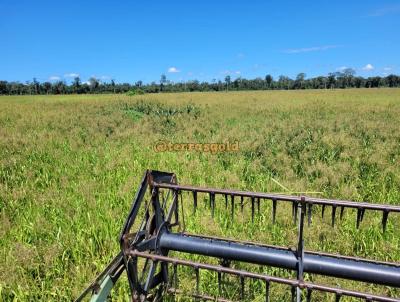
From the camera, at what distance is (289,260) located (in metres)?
1.88

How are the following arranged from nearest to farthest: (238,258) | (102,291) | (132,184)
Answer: (102,291), (238,258), (132,184)

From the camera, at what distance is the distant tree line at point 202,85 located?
3661 inches

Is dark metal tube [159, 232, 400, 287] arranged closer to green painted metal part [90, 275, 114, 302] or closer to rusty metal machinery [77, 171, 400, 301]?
rusty metal machinery [77, 171, 400, 301]

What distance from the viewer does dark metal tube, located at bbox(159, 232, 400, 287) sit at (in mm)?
1724

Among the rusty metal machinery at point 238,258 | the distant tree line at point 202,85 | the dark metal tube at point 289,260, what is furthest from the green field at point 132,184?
the distant tree line at point 202,85

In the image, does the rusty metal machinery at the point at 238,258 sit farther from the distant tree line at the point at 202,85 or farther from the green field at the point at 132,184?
the distant tree line at the point at 202,85

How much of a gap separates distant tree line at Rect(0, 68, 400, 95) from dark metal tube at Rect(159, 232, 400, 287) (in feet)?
277

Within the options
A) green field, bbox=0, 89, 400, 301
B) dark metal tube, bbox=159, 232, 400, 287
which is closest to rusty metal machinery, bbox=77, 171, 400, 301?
dark metal tube, bbox=159, 232, 400, 287

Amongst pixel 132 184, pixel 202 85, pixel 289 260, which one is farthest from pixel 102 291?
pixel 202 85

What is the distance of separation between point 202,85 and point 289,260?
104263 mm

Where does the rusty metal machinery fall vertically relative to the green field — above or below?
above

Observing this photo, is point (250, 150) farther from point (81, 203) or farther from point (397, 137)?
point (81, 203)

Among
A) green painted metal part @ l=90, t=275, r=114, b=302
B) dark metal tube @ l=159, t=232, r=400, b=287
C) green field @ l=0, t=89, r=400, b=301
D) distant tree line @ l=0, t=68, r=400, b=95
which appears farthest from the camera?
distant tree line @ l=0, t=68, r=400, b=95

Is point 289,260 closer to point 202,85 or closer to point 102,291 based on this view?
point 102,291
